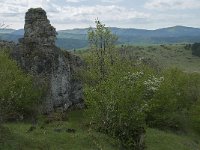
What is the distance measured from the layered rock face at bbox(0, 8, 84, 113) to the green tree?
8.23 m

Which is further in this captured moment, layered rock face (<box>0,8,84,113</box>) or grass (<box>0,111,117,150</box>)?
layered rock face (<box>0,8,84,113</box>)

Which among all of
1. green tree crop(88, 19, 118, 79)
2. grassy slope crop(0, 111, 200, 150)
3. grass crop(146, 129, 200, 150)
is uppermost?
A: green tree crop(88, 19, 118, 79)

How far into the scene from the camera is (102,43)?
69.6m

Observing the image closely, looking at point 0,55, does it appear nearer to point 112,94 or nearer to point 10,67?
point 10,67

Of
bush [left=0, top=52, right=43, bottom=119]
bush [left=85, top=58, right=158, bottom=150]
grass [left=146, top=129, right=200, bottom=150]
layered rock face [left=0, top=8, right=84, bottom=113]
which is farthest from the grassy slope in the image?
layered rock face [left=0, top=8, right=84, bottom=113]

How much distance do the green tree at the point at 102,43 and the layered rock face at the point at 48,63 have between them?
8234 millimetres

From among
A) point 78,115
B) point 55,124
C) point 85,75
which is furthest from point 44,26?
point 55,124

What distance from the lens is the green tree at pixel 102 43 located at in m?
66.8

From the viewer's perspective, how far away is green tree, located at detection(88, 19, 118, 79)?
66.8 metres

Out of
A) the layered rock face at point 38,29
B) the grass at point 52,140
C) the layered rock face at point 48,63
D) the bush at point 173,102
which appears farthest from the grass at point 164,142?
the layered rock face at point 38,29

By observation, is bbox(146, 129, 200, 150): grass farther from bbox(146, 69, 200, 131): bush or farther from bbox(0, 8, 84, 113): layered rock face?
bbox(0, 8, 84, 113): layered rock face

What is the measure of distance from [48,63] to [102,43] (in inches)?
430

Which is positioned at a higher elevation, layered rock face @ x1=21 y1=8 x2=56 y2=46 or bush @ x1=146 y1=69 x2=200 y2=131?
layered rock face @ x1=21 y1=8 x2=56 y2=46

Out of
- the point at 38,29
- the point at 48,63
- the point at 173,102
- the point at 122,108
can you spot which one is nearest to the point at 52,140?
the point at 122,108
